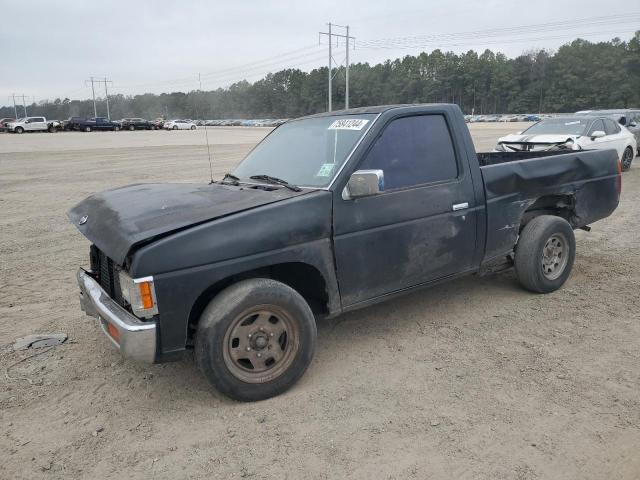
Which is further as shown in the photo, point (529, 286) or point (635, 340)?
point (529, 286)

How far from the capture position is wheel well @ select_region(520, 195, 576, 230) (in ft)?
17.1

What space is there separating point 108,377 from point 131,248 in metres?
1.26

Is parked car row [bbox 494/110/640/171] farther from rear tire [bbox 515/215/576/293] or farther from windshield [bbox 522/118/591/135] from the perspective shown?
rear tire [bbox 515/215/576/293]

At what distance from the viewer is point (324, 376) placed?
12.1 feet

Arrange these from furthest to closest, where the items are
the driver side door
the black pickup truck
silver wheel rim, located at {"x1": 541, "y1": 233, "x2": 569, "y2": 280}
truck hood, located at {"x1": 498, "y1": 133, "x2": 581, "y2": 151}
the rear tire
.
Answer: truck hood, located at {"x1": 498, "y1": 133, "x2": 581, "y2": 151}, silver wheel rim, located at {"x1": 541, "y1": 233, "x2": 569, "y2": 280}, the rear tire, the driver side door, the black pickup truck

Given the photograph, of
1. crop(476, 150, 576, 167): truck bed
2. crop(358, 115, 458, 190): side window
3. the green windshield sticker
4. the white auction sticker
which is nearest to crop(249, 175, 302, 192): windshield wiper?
the green windshield sticker

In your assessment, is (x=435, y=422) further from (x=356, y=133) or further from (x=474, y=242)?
(x=356, y=133)

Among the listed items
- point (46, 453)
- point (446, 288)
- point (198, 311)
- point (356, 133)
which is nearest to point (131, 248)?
point (198, 311)

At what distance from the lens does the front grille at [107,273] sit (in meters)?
3.50

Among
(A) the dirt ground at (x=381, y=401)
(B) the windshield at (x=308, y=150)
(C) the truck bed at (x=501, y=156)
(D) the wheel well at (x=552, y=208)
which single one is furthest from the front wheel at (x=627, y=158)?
(B) the windshield at (x=308, y=150)

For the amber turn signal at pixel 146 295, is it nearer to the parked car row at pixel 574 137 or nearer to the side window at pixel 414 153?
the side window at pixel 414 153

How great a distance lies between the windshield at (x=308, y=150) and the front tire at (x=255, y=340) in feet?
3.07

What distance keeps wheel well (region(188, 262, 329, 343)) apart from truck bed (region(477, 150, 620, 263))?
5.59 feet

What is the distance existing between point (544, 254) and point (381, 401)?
2693 mm
